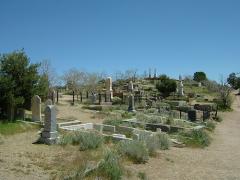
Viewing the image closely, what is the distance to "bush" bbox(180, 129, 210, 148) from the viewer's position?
17548 millimetres

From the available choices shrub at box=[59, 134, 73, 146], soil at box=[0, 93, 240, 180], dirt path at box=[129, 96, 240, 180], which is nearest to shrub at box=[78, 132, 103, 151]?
shrub at box=[59, 134, 73, 146]

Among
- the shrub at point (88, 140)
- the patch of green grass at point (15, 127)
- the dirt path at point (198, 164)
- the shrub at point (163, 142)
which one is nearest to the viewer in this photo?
the dirt path at point (198, 164)

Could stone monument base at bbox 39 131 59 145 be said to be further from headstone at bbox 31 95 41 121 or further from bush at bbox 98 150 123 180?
Result: headstone at bbox 31 95 41 121

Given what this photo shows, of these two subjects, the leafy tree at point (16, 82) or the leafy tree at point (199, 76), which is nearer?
the leafy tree at point (16, 82)

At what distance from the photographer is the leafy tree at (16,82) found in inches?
757

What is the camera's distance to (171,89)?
1885 inches

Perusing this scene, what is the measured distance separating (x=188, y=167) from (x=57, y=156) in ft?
15.3

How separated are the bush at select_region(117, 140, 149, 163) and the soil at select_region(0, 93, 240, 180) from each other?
312 millimetres

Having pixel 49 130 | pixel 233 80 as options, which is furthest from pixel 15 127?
pixel 233 80

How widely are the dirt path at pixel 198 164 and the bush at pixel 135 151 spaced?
332mm

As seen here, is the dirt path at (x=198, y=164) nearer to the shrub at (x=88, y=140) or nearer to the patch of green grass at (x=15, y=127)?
the shrub at (x=88, y=140)

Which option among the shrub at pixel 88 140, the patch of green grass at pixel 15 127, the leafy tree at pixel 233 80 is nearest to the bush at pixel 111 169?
the shrub at pixel 88 140

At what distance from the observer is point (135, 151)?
12633 mm

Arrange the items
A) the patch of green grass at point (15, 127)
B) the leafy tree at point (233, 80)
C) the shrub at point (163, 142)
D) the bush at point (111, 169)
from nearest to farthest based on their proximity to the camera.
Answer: the bush at point (111, 169) → the shrub at point (163, 142) → the patch of green grass at point (15, 127) → the leafy tree at point (233, 80)
